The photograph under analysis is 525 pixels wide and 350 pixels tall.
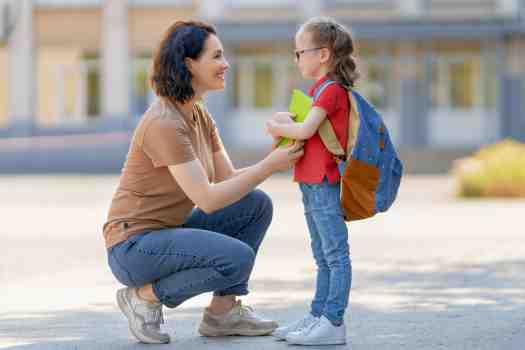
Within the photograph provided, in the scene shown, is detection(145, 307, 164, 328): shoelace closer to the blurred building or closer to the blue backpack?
the blue backpack

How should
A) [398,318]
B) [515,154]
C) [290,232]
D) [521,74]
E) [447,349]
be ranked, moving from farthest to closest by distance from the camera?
[521,74]
[515,154]
[290,232]
[398,318]
[447,349]

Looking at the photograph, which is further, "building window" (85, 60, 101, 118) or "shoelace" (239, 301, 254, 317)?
"building window" (85, 60, 101, 118)

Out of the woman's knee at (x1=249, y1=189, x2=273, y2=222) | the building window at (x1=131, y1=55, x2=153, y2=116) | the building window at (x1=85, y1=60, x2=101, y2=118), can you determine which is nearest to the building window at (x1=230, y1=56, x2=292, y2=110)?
the building window at (x1=131, y1=55, x2=153, y2=116)

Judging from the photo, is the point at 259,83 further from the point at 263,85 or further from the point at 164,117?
the point at 164,117

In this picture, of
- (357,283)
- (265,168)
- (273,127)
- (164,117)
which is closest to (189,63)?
(164,117)

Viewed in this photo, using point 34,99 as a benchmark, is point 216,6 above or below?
above

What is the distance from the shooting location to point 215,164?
595cm

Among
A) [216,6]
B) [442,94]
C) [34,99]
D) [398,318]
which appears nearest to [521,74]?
[442,94]

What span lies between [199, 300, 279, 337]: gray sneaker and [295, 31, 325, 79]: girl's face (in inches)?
46.2

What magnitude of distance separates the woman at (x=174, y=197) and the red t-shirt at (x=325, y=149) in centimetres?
8

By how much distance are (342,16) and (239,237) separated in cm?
3215

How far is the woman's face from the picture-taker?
550cm

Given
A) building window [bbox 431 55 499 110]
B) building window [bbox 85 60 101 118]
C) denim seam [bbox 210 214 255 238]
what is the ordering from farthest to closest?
building window [bbox 85 60 101 118]
building window [bbox 431 55 499 110]
denim seam [bbox 210 214 255 238]

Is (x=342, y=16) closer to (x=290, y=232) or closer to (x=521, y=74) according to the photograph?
(x=521, y=74)
